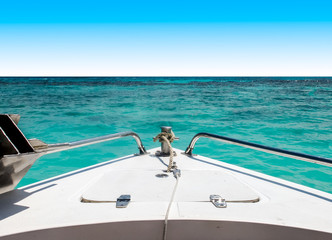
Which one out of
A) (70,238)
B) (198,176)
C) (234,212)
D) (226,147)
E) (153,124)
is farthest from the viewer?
(153,124)

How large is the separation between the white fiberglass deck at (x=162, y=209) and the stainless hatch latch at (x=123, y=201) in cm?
3

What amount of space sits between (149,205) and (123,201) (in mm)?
171

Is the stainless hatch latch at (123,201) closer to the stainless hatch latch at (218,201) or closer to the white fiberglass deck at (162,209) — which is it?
the white fiberglass deck at (162,209)

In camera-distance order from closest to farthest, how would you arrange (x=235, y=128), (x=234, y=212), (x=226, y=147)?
(x=234, y=212) → (x=226, y=147) → (x=235, y=128)

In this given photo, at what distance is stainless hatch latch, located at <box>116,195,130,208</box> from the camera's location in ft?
4.18

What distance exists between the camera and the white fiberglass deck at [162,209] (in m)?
1.10

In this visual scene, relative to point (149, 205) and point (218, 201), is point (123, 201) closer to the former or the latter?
point (149, 205)

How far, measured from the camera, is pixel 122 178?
1709 mm

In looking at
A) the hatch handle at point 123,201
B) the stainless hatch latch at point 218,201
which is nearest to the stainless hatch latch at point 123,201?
the hatch handle at point 123,201

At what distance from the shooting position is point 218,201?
1330 millimetres

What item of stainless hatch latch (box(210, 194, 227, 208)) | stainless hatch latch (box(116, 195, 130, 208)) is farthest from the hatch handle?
stainless hatch latch (box(210, 194, 227, 208))

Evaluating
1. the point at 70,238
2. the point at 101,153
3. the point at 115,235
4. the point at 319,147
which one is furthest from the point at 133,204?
the point at 319,147

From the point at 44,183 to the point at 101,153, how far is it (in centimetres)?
483

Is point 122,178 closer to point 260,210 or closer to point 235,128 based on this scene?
point 260,210
